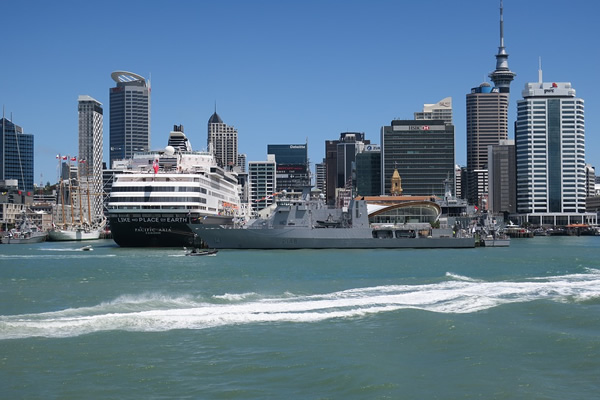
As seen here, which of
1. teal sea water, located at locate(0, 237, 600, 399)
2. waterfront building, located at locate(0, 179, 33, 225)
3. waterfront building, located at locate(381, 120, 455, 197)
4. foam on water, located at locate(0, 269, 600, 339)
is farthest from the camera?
waterfront building, located at locate(381, 120, 455, 197)

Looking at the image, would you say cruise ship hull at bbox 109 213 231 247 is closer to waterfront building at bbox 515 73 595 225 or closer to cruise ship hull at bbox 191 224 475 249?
cruise ship hull at bbox 191 224 475 249

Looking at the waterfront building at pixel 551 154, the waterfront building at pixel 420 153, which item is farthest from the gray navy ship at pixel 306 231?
the waterfront building at pixel 551 154

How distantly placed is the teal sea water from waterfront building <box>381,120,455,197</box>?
157 m

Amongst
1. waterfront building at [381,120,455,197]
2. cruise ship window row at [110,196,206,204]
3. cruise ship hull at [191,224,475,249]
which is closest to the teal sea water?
cruise ship hull at [191,224,475,249]

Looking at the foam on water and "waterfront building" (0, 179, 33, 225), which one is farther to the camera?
"waterfront building" (0, 179, 33, 225)

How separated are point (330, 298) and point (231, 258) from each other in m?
29.3

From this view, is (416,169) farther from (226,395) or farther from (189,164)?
(226,395)

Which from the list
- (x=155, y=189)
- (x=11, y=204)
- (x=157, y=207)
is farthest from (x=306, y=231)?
(x=11, y=204)

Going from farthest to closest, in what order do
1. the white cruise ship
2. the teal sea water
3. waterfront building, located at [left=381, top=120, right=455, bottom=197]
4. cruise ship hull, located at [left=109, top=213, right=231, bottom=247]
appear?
1. waterfront building, located at [left=381, top=120, right=455, bottom=197]
2. cruise ship hull, located at [left=109, top=213, right=231, bottom=247]
3. the white cruise ship
4. the teal sea water

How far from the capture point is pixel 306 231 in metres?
72.6

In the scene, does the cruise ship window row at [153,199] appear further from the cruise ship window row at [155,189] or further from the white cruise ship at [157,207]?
the cruise ship window row at [155,189]

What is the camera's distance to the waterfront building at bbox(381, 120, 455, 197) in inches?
7712

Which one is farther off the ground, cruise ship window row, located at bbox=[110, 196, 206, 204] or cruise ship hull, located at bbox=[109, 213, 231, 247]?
cruise ship window row, located at bbox=[110, 196, 206, 204]

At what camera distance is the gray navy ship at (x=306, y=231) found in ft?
238
